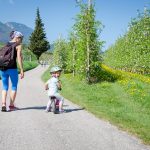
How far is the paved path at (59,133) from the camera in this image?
7547mm

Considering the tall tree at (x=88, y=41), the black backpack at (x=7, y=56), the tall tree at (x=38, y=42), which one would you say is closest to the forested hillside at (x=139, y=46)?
the tall tree at (x=88, y=41)

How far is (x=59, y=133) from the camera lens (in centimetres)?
870

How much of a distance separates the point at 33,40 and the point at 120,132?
342ft

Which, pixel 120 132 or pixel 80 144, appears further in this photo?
pixel 120 132

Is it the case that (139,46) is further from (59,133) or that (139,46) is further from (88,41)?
(59,133)

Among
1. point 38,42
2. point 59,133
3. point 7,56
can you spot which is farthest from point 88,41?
Result: point 38,42

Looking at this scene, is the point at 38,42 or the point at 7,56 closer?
the point at 7,56

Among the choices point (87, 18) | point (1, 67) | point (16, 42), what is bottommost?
point (1, 67)

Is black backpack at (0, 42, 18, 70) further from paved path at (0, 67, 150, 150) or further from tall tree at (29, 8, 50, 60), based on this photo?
tall tree at (29, 8, 50, 60)

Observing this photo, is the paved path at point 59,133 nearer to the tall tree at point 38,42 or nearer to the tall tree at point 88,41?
the tall tree at point 88,41

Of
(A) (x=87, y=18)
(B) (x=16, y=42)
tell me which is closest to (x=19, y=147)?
(B) (x=16, y=42)

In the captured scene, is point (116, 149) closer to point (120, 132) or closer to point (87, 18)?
point (120, 132)

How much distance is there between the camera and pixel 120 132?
9.04 metres

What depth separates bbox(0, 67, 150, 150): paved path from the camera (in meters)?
7.55
